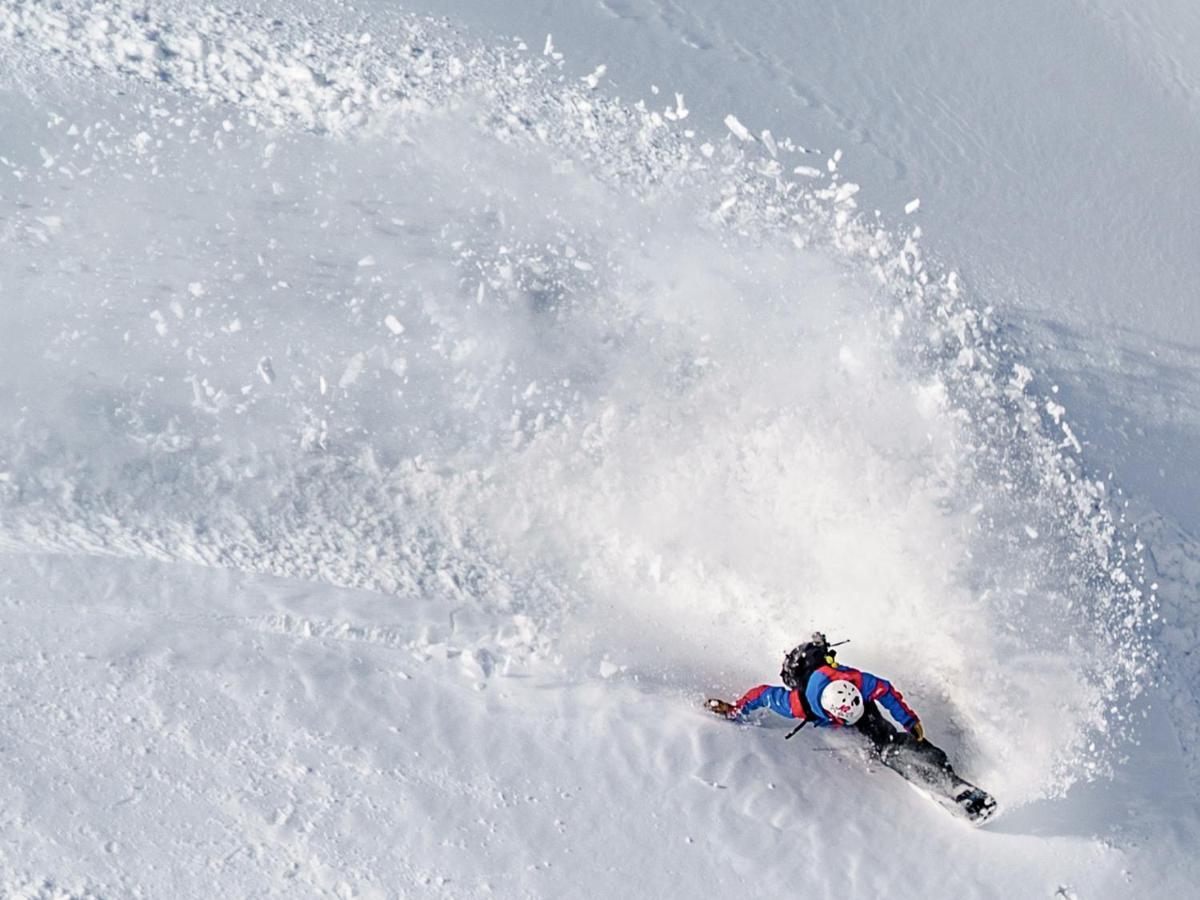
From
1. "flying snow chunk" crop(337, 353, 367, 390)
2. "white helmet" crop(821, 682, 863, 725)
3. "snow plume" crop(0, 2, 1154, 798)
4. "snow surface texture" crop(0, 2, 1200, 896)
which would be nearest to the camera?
"snow surface texture" crop(0, 2, 1200, 896)

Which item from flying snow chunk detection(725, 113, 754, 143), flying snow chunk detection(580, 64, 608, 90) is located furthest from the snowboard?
flying snow chunk detection(580, 64, 608, 90)

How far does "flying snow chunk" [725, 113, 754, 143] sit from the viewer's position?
34.3 ft

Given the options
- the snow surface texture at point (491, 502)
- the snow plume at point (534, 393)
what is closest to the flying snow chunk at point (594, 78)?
the snow surface texture at point (491, 502)

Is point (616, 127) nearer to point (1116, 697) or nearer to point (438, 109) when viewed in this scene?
point (438, 109)

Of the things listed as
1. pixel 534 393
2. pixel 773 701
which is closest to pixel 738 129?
pixel 534 393

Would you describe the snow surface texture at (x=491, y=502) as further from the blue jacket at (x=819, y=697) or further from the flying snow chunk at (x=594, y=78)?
the blue jacket at (x=819, y=697)

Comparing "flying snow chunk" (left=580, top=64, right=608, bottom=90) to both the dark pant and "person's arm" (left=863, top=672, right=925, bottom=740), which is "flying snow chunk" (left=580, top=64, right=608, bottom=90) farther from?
the dark pant

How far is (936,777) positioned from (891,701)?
584mm

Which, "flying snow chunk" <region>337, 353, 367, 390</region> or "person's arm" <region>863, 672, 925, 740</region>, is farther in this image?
"flying snow chunk" <region>337, 353, 367, 390</region>

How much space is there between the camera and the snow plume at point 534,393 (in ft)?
25.9

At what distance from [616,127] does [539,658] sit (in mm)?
→ 5330

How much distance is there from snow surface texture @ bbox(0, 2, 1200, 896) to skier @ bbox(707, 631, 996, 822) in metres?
0.36

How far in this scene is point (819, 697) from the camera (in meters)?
7.33

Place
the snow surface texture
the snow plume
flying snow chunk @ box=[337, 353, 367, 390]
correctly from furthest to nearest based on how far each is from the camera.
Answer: flying snow chunk @ box=[337, 353, 367, 390] < the snow plume < the snow surface texture
